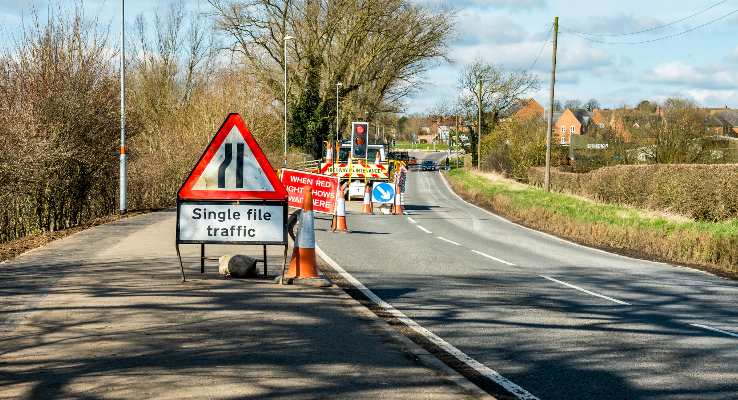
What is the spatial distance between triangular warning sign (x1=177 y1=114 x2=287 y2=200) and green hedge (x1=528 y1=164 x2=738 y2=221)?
22158 millimetres

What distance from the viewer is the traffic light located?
1638 inches

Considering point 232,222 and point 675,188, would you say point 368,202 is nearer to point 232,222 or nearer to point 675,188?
point 675,188

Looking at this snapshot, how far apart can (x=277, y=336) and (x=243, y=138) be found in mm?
3055

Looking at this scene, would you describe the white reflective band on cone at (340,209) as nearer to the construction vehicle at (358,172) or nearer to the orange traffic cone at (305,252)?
the construction vehicle at (358,172)

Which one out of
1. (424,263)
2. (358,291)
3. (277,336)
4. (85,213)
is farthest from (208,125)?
(277,336)

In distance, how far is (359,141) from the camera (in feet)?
138

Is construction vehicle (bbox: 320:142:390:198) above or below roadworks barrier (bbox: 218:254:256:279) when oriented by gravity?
above

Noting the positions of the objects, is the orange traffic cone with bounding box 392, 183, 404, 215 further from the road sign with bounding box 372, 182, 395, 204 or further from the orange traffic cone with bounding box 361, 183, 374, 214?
the road sign with bounding box 372, 182, 395, 204

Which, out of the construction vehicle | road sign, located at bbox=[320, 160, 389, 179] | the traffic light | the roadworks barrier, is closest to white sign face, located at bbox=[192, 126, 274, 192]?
the roadworks barrier

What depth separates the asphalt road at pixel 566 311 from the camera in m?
6.80

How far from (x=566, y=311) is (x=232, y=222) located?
4.08m

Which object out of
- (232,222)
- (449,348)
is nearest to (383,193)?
(232,222)

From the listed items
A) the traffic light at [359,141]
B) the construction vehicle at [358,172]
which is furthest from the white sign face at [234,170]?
the traffic light at [359,141]

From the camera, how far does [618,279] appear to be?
45.4ft
